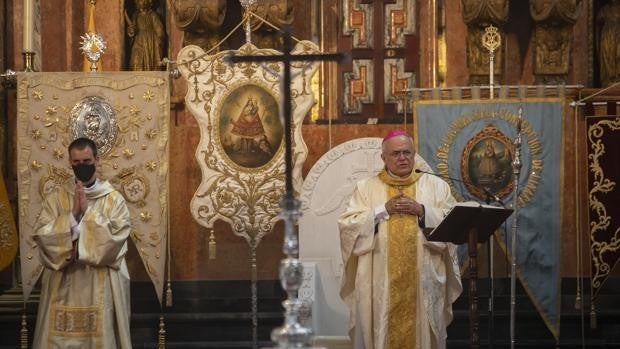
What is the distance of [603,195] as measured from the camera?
1098cm

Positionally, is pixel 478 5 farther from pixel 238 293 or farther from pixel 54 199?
pixel 54 199

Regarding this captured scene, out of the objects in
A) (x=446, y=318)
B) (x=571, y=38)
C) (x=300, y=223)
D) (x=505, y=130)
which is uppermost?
(x=571, y=38)

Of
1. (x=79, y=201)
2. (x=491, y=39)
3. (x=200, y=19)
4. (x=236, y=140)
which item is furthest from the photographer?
(x=200, y=19)

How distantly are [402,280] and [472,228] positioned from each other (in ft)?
3.46

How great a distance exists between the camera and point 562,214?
11141 millimetres

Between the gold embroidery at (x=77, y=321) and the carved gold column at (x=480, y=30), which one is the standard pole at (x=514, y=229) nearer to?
the carved gold column at (x=480, y=30)

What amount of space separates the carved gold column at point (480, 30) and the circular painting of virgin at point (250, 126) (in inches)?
78.1

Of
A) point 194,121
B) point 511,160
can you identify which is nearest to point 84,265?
point 194,121

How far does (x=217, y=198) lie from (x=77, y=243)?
1855mm

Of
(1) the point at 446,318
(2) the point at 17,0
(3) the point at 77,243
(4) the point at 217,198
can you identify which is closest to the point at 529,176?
(1) the point at 446,318

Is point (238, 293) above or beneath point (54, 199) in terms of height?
beneath

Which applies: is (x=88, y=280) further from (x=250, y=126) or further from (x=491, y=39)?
(x=491, y=39)

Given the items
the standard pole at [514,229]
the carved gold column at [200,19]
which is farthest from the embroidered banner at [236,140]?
the standard pole at [514,229]

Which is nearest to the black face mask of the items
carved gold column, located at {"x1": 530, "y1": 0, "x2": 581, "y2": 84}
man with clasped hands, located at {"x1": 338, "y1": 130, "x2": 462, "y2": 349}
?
man with clasped hands, located at {"x1": 338, "y1": 130, "x2": 462, "y2": 349}
